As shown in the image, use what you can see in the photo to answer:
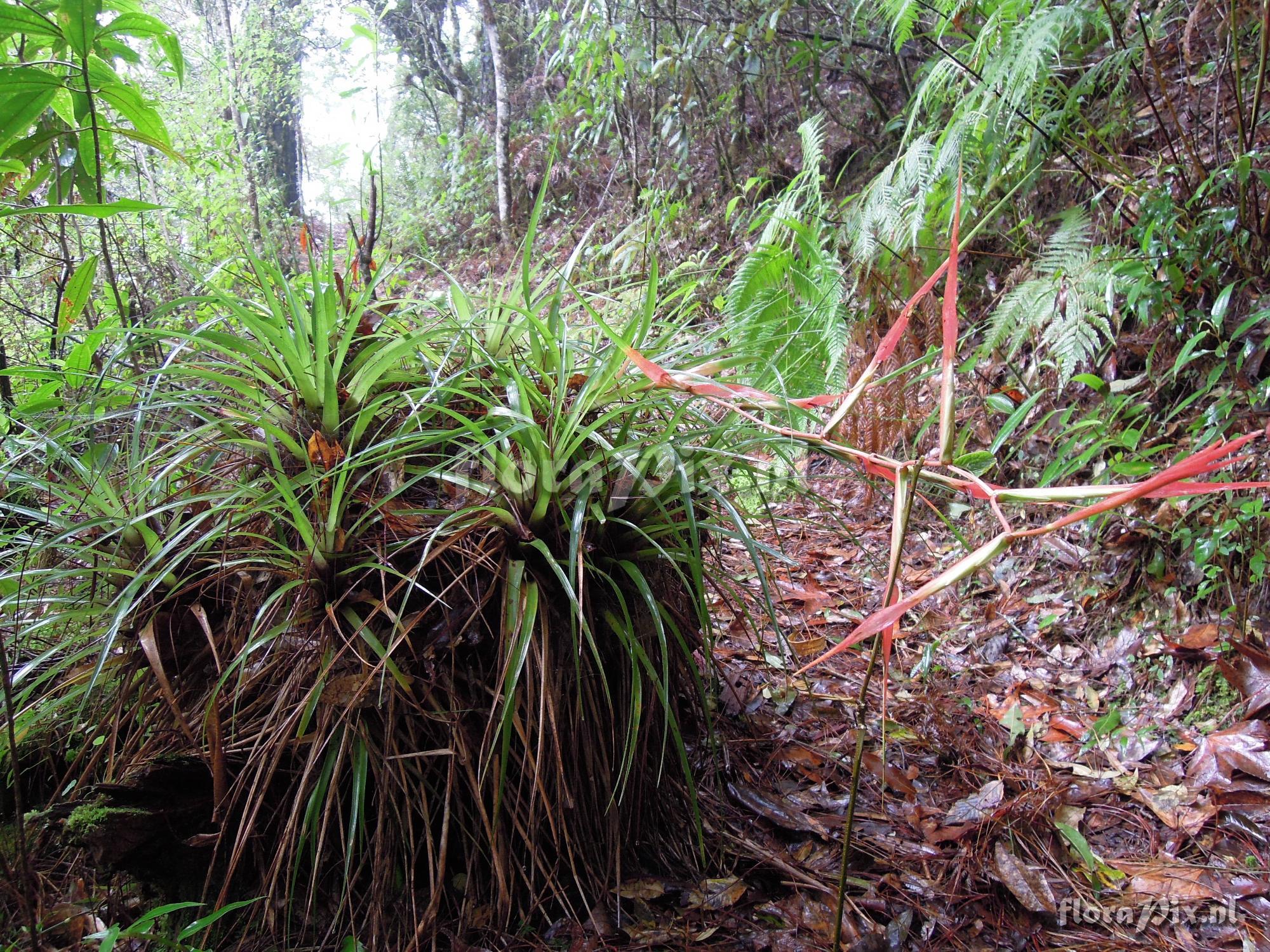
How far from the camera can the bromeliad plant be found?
0.92 metres

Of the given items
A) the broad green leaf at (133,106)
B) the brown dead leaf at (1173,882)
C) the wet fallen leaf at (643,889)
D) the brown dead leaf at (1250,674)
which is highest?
the broad green leaf at (133,106)

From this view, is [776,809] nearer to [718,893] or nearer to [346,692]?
[718,893]

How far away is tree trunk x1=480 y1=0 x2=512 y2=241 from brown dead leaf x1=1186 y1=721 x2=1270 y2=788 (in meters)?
6.13

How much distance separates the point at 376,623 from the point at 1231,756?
1.51m

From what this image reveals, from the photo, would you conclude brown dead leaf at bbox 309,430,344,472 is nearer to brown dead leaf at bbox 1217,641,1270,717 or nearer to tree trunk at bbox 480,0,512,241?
brown dead leaf at bbox 1217,641,1270,717

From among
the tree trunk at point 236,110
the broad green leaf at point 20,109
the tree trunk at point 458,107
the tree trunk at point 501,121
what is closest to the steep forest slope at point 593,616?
the broad green leaf at point 20,109

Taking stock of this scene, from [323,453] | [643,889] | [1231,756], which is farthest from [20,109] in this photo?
[1231,756]

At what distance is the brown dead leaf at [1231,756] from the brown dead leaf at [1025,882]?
435 mm

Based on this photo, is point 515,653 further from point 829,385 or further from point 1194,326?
point 1194,326

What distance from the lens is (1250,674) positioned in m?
1.38

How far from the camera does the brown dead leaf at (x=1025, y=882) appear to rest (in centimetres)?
104

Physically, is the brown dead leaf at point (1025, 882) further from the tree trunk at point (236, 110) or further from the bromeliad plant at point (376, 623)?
the tree trunk at point (236, 110)

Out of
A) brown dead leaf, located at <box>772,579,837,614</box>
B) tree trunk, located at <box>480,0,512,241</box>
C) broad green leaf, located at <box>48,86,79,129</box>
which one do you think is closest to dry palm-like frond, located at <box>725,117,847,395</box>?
brown dead leaf, located at <box>772,579,837,614</box>

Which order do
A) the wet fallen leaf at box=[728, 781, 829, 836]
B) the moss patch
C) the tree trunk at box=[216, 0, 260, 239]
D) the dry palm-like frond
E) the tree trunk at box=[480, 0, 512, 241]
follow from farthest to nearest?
the tree trunk at box=[480, 0, 512, 241], the tree trunk at box=[216, 0, 260, 239], the dry palm-like frond, the wet fallen leaf at box=[728, 781, 829, 836], the moss patch
